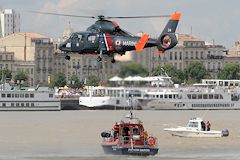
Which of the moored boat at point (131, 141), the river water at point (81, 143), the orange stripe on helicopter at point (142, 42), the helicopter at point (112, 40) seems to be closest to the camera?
the orange stripe on helicopter at point (142, 42)

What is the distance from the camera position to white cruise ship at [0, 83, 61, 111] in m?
184

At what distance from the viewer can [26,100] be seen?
184 meters

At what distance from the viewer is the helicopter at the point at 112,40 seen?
2712 inches

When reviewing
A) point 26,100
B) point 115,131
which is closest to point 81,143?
point 115,131

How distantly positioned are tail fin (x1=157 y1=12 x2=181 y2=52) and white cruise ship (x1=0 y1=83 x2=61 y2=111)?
370 feet

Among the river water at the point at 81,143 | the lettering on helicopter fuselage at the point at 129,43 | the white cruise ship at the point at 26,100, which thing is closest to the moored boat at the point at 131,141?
the river water at the point at 81,143

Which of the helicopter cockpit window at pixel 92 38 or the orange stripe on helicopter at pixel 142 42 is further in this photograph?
the helicopter cockpit window at pixel 92 38

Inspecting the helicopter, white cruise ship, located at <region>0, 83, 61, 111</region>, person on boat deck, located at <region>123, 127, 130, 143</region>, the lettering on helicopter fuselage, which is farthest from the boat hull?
white cruise ship, located at <region>0, 83, 61, 111</region>

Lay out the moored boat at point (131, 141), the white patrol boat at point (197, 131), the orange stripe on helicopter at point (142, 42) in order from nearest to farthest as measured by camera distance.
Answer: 1. the orange stripe on helicopter at point (142, 42)
2. the moored boat at point (131, 141)
3. the white patrol boat at point (197, 131)

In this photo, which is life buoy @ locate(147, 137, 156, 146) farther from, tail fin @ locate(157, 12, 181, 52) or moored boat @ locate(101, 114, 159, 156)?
tail fin @ locate(157, 12, 181, 52)

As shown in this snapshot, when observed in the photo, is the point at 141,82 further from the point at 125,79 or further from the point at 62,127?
the point at 62,127

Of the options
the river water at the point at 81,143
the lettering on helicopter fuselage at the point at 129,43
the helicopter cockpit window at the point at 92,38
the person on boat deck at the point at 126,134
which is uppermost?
the helicopter cockpit window at the point at 92,38

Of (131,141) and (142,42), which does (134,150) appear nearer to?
(131,141)

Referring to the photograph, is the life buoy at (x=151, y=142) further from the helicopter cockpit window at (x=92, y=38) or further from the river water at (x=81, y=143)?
the helicopter cockpit window at (x=92, y=38)
